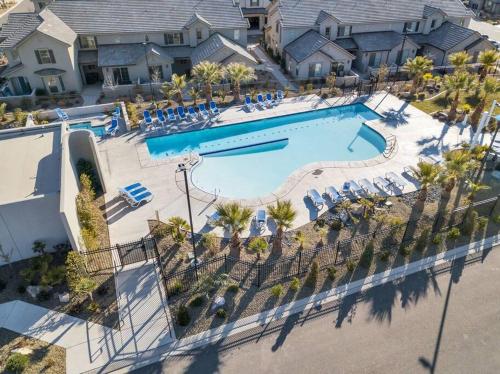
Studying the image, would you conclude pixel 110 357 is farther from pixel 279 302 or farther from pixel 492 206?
pixel 492 206

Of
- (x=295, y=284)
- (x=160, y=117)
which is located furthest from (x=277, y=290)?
(x=160, y=117)

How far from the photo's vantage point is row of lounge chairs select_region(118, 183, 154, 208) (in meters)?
22.8

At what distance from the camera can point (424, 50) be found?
4528 centimetres

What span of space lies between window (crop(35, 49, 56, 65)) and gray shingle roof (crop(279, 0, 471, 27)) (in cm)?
2380

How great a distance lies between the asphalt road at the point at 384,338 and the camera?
15.0 meters

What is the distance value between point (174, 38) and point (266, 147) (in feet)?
59.8

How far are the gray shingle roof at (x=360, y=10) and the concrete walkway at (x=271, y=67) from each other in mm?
4859

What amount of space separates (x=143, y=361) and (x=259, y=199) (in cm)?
1182

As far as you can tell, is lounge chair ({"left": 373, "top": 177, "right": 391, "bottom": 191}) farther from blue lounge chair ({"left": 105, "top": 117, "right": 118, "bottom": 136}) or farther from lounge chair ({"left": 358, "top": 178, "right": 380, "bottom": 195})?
blue lounge chair ({"left": 105, "top": 117, "right": 118, "bottom": 136})

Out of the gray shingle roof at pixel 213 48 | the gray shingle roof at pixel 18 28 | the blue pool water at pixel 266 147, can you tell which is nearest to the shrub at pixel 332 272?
the blue pool water at pixel 266 147

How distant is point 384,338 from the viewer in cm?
1603

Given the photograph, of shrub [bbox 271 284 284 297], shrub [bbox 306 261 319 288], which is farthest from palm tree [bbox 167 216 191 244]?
shrub [bbox 306 261 319 288]

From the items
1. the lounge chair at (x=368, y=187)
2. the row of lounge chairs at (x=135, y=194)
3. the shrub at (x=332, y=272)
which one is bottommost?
the shrub at (x=332, y=272)

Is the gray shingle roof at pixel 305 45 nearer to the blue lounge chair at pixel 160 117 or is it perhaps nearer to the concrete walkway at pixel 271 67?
the concrete walkway at pixel 271 67
